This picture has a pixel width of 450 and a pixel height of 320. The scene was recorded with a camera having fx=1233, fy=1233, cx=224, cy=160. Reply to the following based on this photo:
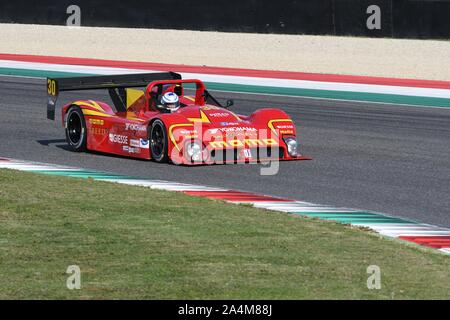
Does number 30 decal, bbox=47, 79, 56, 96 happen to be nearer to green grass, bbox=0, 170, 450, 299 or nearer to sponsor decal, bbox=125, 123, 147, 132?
sponsor decal, bbox=125, 123, 147, 132

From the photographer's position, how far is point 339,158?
16.2 m

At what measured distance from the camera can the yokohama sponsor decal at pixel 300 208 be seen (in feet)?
37.0

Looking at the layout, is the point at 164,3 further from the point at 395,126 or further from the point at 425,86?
the point at 395,126

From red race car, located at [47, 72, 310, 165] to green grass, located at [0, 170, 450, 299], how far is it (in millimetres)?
2227

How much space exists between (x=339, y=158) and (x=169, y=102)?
7.85ft

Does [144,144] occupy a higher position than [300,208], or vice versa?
[144,144]

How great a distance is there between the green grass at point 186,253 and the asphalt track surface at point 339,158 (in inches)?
62.3

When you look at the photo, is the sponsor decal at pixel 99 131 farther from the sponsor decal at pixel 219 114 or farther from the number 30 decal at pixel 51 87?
the sponsor decal at pixel 219 114

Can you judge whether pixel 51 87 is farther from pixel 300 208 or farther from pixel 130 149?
pixel 300 208

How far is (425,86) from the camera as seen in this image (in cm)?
2584

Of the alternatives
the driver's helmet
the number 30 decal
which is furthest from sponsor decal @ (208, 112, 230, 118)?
the number 30 decal

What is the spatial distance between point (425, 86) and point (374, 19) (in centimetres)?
639

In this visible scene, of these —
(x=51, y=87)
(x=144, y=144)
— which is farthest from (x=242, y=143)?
(x=51, y=87)
